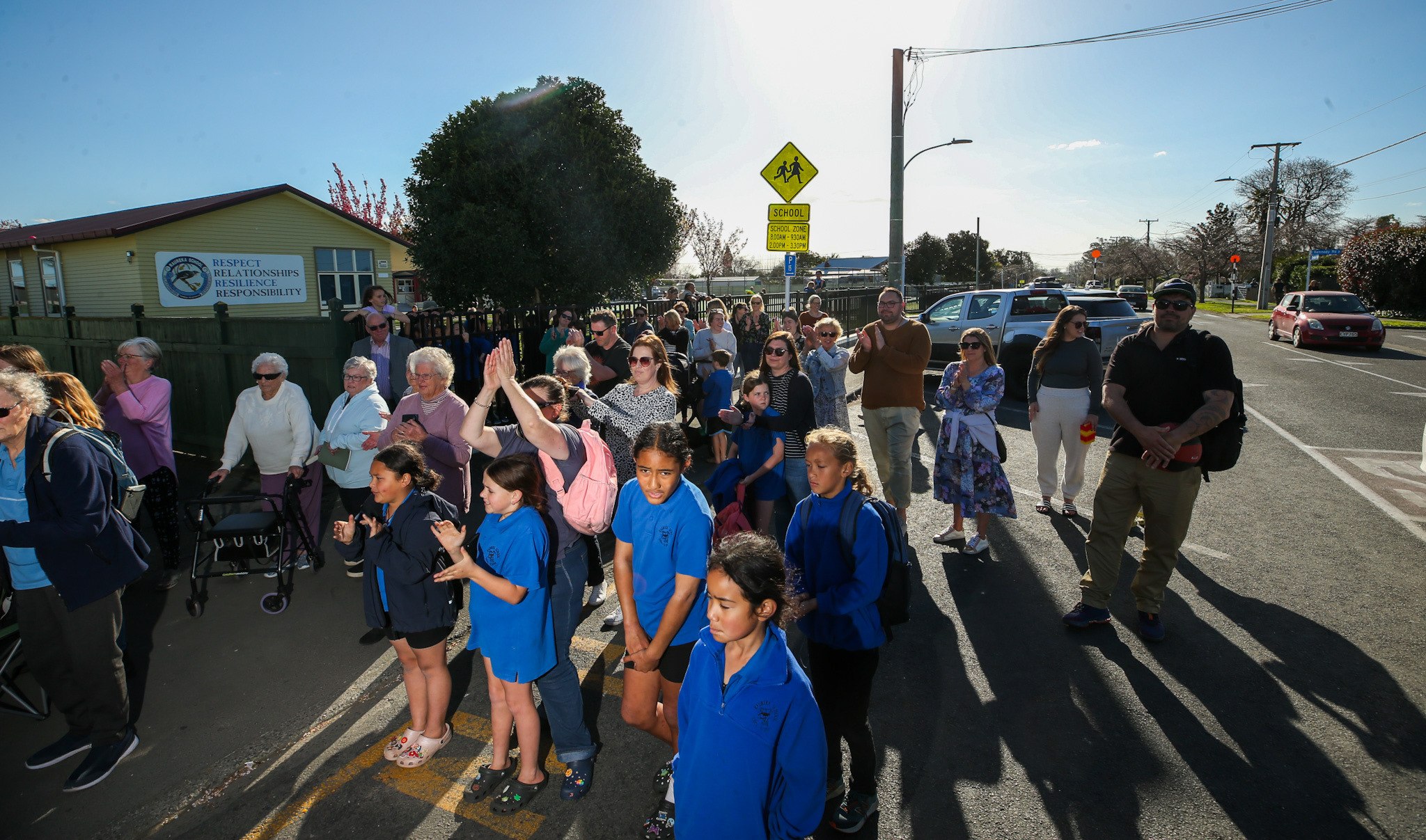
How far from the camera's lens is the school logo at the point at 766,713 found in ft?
6.29

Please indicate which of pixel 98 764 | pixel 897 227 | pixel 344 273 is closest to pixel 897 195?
pixel 897 227

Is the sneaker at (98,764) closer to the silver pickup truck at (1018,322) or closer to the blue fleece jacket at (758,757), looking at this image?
the blue fleece jacket at (758,757)

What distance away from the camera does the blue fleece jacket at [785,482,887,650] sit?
2.58 m

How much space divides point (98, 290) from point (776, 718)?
26008 mm

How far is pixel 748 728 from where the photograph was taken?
1.93 metres

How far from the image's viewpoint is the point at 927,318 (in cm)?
1489

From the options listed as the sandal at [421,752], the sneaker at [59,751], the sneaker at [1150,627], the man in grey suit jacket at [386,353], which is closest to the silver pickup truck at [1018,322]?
the sneaker at [1150,627]

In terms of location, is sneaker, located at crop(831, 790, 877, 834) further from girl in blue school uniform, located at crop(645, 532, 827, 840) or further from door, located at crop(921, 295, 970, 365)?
door, located at crop(921, 295, 970, 365)

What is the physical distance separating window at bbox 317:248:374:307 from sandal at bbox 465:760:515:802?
24510 mm

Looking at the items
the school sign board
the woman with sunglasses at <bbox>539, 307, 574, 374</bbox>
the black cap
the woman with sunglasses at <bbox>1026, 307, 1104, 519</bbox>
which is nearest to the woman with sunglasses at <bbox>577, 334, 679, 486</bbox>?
the black cap

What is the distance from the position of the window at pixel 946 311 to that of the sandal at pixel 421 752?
507 inches

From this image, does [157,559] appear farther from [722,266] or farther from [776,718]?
[722,266]

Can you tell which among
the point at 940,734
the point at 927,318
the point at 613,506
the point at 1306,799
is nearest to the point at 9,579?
the point at 613,506

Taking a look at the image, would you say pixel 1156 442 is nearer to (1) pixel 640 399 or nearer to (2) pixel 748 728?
(1) pixel 640 399
